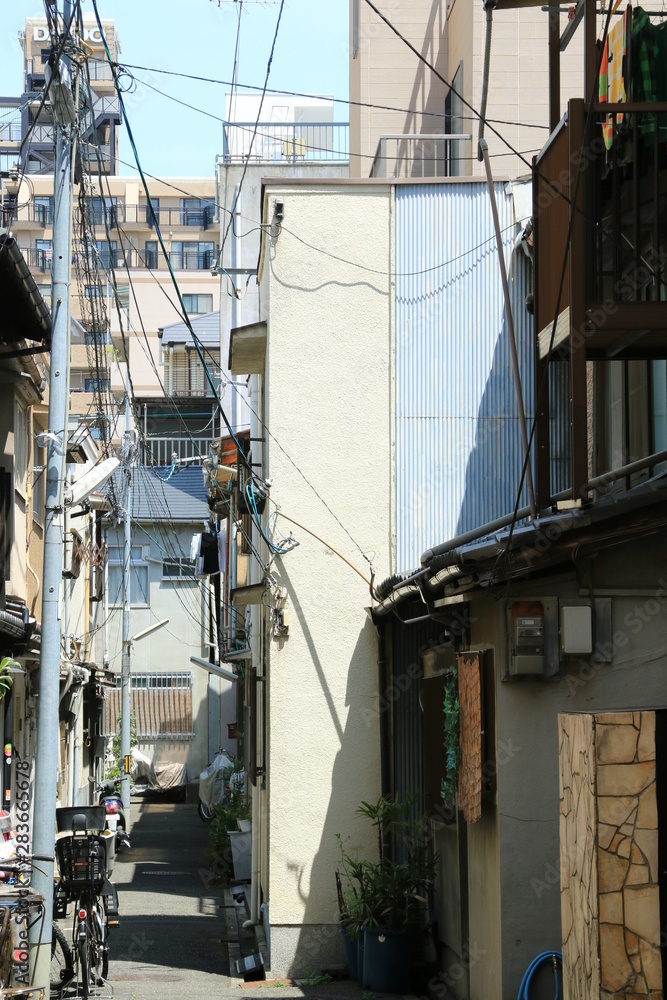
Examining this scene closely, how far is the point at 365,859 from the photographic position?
12.2m

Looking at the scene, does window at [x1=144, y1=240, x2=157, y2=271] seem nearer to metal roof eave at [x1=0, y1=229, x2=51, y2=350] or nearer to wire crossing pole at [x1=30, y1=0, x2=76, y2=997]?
metal roof eave at [x1=0, y1=229, x2=51, y2=350]

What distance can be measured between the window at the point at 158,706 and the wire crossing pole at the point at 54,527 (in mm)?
30896

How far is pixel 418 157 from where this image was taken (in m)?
15.5

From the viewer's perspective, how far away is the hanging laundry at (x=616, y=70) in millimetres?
8156

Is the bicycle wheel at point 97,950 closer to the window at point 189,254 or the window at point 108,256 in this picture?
the window at point 108,256

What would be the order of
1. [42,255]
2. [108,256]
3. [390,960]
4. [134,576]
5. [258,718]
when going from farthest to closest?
[42,255]
[134,576]
[108,256]
[258,718]
[390,960]

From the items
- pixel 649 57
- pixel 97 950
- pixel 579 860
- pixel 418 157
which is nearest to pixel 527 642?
pixel 579 860

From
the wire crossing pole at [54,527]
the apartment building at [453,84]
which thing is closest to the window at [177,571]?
the apartment building at [453,84]

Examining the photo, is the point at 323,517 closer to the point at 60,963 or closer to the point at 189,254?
the point at 60,963

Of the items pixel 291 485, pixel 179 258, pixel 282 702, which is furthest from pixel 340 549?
pixel 179 258

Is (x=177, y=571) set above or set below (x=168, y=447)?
below

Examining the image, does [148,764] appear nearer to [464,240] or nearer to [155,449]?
[155,449]

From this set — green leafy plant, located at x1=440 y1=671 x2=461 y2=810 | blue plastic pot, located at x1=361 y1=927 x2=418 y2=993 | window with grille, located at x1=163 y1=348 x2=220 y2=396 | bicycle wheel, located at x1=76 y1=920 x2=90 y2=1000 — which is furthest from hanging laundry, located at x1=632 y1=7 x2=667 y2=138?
window with grille, located at x1=163 y1=348 x2=220 y2=396

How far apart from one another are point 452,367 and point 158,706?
99.2 feet
